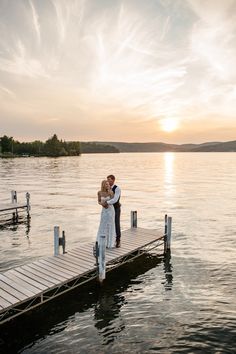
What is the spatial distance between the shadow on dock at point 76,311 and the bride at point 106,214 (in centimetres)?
212

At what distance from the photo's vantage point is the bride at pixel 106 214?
1438 centimetres

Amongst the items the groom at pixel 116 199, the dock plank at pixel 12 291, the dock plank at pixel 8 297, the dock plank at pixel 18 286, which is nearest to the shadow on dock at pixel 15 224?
the groom at pixel 116 199

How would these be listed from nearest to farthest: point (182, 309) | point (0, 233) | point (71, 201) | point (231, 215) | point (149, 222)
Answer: point (182, 309) → point (0, 233) → point (149, 222) → point (231, 215) → point (71, 201)

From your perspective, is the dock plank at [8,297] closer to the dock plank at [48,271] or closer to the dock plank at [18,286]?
the dock plank at [18,286]

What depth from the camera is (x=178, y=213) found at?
32.4 m

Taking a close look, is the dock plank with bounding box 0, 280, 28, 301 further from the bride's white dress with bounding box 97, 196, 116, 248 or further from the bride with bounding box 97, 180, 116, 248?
the bride's white dress with bounding box 97, 196, 116, 248

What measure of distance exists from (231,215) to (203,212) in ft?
9.43

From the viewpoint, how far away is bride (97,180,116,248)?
1438 cm

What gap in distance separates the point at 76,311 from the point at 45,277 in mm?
1726

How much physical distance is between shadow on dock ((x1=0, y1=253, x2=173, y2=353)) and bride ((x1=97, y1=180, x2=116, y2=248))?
212 cm

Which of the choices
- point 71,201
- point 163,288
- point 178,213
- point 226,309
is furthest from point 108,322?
point 71,201

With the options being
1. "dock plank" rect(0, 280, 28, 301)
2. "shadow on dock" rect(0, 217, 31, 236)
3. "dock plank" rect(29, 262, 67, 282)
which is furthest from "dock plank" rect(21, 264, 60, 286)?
"shadow on dock" rect(0, 217, 31, 236)

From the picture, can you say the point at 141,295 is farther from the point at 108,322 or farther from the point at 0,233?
the point at 0,233

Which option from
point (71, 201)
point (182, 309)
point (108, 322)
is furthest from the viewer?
point (71, 201)
